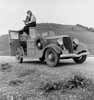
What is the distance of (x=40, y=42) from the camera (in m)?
8.10

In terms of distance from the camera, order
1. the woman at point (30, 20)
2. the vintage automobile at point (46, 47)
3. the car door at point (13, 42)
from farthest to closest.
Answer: the car door at point (13, 42) < the woman at point (30, 20) < the vintage automobile at point (46, 47)

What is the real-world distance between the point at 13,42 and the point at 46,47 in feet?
9.20

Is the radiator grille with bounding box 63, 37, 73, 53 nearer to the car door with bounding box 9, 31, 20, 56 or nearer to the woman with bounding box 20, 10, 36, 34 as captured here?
the woman with bounding box 20, 10, 36, 34

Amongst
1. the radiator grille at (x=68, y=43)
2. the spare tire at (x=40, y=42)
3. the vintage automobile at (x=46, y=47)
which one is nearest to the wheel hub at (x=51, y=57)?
the vintage automobile at (x=46, y=47)

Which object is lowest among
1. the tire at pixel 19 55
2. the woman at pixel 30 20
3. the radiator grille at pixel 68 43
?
the tire at pixel 19 55

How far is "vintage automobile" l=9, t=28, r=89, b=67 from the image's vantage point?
7607 mm

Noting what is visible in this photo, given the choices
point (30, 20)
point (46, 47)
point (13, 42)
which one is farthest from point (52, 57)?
point (13, 42)

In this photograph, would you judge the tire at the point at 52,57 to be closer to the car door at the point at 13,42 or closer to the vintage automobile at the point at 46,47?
the vintage automobile at the point at 46,47

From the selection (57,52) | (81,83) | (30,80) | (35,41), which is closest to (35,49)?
(35,41)

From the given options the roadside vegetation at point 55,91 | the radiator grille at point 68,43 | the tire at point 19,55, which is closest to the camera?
the roadside vegetation at point 55,91

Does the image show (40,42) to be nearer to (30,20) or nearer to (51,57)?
(51,57)

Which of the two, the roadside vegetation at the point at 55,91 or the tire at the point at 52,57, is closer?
the roadside vegetation at the point at 55,91

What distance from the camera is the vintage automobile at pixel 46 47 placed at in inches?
299

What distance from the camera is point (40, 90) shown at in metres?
4.34
